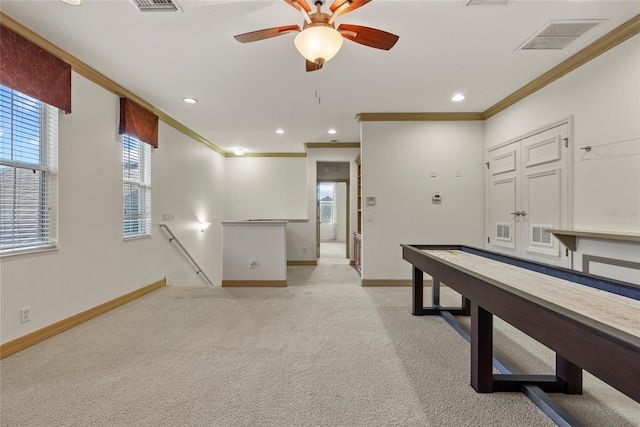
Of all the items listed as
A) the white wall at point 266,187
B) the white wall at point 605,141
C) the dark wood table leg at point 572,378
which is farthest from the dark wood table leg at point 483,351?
the white wall at point 266,187

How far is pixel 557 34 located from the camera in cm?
232

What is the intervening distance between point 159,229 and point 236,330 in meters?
2.36

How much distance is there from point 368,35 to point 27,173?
117 inches

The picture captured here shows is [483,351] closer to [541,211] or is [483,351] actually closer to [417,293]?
[417,293]

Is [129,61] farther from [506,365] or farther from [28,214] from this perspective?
[506,365]

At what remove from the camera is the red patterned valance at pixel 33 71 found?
6.86 ft

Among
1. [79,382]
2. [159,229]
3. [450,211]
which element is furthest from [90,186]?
[450,211]

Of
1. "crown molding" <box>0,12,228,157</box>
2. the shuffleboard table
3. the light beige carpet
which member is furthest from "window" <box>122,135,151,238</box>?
the shuffleboard table

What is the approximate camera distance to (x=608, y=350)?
85 centimetres

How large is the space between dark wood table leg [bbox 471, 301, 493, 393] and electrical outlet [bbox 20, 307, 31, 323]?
3419 mm

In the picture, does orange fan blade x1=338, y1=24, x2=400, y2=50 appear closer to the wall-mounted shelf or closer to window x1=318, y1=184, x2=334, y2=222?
the wall-mounted shelf

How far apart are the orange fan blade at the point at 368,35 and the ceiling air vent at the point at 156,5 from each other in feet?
3.96

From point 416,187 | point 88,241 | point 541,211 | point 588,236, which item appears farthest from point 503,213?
point 88,241

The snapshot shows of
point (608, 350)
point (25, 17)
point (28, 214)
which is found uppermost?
point (25, 17)
